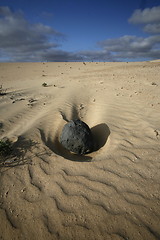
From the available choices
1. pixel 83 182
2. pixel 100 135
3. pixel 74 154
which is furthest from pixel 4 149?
pixel 100 135

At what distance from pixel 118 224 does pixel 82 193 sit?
713 millimetres

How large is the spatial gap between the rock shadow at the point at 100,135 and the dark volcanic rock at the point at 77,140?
15.0 inches

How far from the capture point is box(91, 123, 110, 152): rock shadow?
4.08 meters

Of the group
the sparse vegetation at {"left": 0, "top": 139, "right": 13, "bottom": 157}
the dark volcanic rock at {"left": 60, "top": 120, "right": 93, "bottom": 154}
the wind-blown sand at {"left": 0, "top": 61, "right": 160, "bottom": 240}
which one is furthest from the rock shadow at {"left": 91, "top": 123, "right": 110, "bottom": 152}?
the sparse vegetation at {"left": 0, "top": 139, "right": 13, "bottom": 157}

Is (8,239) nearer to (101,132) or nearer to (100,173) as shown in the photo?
(100,173)

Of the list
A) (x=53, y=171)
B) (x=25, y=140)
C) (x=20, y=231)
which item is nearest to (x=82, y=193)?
(x=53, y=171)

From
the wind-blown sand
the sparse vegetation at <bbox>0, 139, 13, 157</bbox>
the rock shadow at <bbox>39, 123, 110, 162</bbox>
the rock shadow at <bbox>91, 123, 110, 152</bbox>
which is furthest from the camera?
the rock shadow at <bbox>91, 123, 110, 152</bbox>

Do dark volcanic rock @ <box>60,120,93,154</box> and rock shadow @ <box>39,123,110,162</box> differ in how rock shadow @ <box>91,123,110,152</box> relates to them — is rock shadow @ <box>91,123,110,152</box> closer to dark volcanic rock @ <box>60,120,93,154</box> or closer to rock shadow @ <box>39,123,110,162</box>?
rock shadow @ <box>39,123,110,162</box>

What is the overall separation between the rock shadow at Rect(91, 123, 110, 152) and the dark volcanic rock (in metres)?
0.38

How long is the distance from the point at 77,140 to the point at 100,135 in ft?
3.27

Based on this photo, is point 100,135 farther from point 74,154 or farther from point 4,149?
point 4,149

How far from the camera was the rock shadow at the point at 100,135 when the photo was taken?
4.08 metres

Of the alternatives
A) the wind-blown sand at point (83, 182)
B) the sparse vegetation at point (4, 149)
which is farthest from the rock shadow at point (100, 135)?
the sparse vegetation at point (4, 149)

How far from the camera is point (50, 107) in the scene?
6.33m
